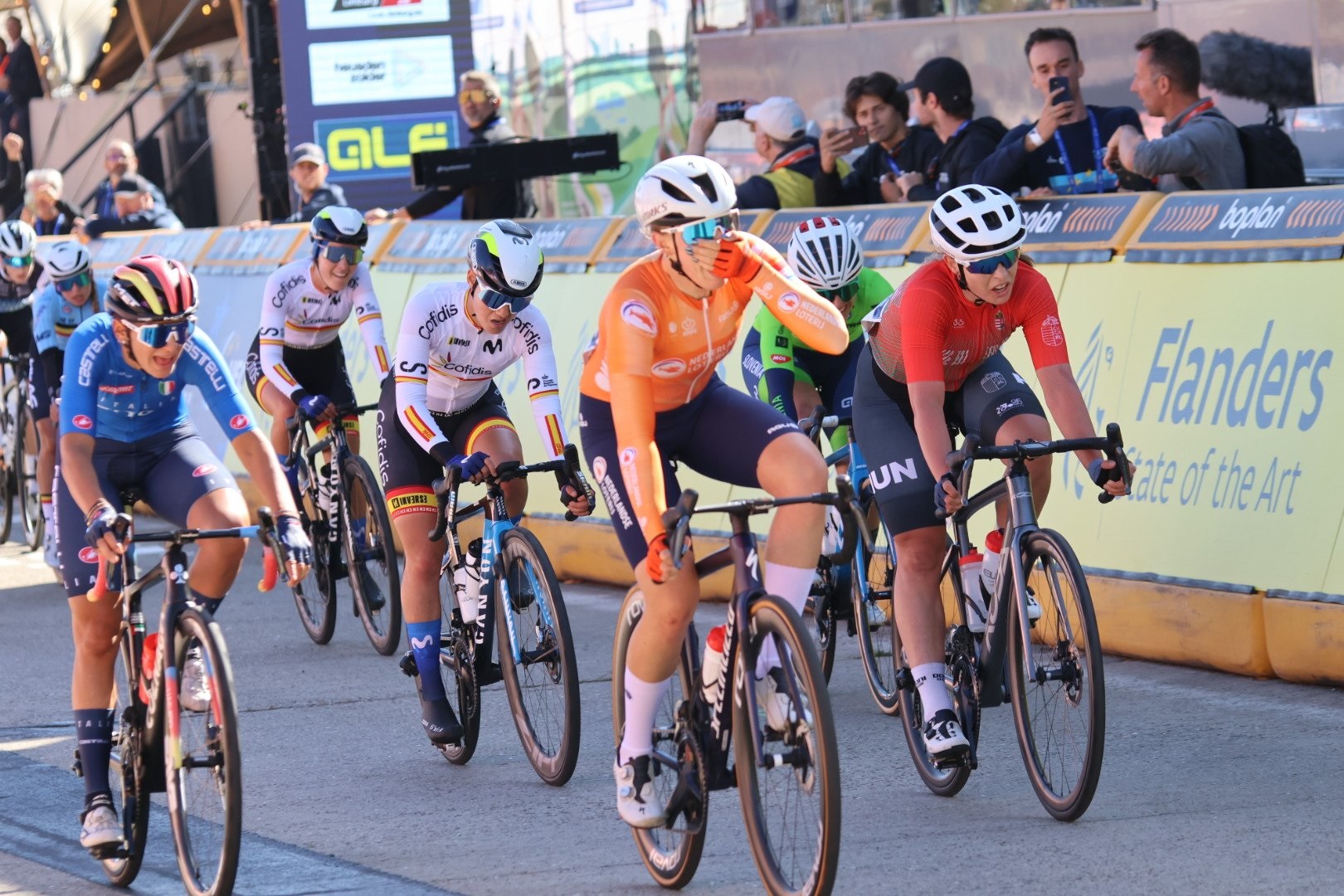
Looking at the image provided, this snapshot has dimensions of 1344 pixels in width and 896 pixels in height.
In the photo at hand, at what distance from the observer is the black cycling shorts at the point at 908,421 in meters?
6.67

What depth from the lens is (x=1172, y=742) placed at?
7074 mm

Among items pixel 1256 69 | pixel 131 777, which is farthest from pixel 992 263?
pixel 1256 69

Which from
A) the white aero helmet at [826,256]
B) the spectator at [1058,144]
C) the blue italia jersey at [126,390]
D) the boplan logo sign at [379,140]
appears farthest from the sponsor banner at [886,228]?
the boplan logo sign at [379,140]

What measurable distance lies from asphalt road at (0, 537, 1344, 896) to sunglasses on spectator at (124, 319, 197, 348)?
163 cm

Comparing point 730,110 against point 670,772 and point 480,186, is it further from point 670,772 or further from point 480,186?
point 670,772

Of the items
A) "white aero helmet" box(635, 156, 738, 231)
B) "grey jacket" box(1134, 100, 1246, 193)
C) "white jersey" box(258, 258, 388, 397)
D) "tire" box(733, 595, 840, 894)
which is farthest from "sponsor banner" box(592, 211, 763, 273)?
"tire" box(733, 595, 840, 894)

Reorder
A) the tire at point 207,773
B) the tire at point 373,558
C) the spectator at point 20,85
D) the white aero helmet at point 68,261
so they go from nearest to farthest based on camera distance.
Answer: the tire at point 207,773 < the tire at point 373,558 < the white aero helmet at point 68,261 < the spectator at point 20,85

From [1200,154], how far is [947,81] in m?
1.73

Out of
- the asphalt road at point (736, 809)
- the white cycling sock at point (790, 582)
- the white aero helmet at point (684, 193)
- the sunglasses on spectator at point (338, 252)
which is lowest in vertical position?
the asphalt road at point (736, 809)

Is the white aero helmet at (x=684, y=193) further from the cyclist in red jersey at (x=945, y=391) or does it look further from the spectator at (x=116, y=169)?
the spectator at (x=116, y=169)

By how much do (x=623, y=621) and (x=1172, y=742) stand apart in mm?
2232

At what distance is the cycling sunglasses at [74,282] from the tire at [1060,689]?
674cm

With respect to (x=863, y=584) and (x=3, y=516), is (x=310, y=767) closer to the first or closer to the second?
(x=863, y=584)

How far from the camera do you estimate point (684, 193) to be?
18.2 ft
